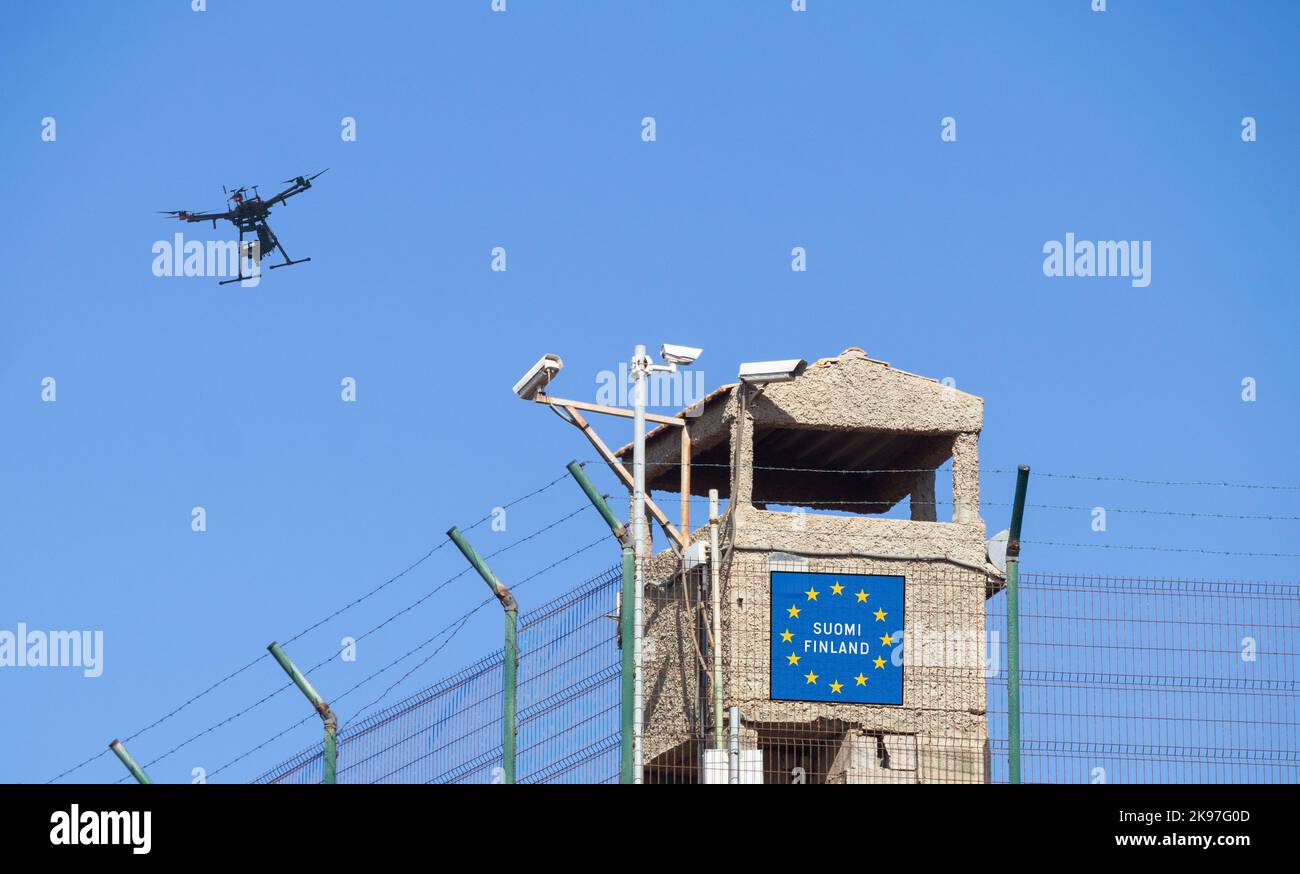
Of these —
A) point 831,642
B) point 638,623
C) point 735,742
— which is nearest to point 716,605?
point 735,742

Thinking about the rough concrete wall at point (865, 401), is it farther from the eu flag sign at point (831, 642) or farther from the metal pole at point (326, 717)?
the metal pole at point (326, 717)

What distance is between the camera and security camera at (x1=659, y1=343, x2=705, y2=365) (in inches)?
923

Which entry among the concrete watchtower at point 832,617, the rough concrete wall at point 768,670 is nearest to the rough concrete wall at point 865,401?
the concrete watchtower at point 832,617

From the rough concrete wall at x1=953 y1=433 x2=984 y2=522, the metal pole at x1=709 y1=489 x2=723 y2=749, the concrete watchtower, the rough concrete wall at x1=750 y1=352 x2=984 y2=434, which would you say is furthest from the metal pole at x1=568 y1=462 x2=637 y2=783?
the rough concrete wall at x1=953 y1=433 x2=984 y2=522

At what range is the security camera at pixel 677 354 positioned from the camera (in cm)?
2345

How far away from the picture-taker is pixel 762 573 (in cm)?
2634

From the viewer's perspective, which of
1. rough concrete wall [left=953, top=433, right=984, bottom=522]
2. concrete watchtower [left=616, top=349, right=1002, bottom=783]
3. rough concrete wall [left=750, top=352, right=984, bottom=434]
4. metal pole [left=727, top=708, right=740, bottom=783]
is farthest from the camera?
rough concrete wall [left=953, top=433, right=984, bottom=522]

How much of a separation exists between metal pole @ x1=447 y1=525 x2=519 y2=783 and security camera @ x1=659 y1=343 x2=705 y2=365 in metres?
4.45

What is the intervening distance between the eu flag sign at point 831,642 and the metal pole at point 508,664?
6606 millimetres

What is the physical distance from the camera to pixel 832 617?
85.1 feet

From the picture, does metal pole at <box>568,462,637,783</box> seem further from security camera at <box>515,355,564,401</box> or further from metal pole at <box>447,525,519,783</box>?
security camera at <box>515,355,564,401</box>
